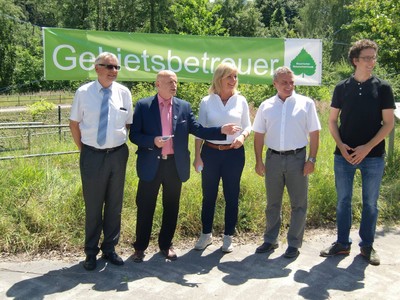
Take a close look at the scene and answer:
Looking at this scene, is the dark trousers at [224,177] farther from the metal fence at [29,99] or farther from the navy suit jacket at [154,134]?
the metal fence at [29,99]

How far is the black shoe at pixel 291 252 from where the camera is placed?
13.9 ft

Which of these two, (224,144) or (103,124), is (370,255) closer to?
(224,144)

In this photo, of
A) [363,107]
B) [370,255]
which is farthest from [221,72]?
[370,255]

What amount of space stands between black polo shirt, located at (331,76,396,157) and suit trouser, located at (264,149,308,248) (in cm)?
47

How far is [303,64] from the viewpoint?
721cm

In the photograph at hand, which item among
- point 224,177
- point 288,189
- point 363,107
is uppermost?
point 363,107

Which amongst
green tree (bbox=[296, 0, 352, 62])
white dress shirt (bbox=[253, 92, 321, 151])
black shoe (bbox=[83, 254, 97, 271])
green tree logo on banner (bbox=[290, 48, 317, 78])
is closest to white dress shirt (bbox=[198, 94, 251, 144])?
white dress shirt (bbox=[253, 92, 321, 151])

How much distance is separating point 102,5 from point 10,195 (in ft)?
140

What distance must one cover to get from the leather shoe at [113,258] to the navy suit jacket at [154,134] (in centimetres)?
75

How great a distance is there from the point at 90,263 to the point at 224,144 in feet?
5.25

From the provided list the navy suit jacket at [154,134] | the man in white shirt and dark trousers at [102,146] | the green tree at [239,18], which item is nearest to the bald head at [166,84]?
the navy suit jacket at [154,134]

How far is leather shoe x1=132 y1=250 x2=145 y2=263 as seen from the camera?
13.5 feet

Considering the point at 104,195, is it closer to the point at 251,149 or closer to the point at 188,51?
the point at 188,51

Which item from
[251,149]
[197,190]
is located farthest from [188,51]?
[197,190]
